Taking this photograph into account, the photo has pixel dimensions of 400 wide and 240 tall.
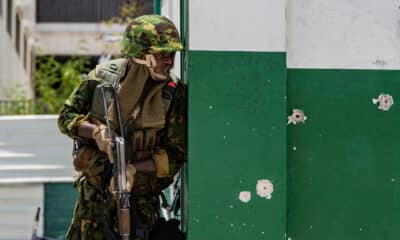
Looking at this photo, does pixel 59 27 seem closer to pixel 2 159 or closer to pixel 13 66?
pixel 13 66

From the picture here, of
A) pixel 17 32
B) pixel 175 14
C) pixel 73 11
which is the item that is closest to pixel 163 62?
pixel 175 14

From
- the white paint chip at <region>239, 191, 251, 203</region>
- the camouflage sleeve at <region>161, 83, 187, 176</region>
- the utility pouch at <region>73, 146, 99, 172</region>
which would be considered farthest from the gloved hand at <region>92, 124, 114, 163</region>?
the white paint chip at <region>239, 191, 251, 203</region>

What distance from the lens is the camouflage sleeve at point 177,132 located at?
151 inches

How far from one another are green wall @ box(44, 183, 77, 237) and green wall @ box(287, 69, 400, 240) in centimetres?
353

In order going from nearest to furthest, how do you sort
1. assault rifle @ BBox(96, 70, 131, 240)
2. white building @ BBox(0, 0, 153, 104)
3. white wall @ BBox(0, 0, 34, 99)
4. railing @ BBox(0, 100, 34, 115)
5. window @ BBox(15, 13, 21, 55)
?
assault rifle @ BBox(96, 70, 131, 240)
railing @ BBox(0, 100, 34, 115)
white wall @ BBox(0, 0, 34, 99)
white building @ BBox(0, 0, 153, 104)
window @ BBox(15, 13, 21, 55)

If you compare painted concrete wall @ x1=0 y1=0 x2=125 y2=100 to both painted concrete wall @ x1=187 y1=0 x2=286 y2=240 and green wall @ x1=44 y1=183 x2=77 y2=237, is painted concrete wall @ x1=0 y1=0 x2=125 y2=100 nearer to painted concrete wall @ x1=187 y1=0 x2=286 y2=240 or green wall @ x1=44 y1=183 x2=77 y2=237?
green wall @ x1=44 y1=183 x2=77 y2=237

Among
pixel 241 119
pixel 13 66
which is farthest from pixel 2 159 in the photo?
pixel 13 66

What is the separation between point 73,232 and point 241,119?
1019mm

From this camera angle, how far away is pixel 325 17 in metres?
3.81

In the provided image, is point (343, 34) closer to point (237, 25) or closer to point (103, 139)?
point (237, 25)

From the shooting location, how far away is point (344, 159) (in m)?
3.86

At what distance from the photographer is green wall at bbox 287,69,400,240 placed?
383cm

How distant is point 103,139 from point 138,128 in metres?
0.23

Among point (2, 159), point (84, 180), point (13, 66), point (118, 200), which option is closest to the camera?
point (118, 200)
